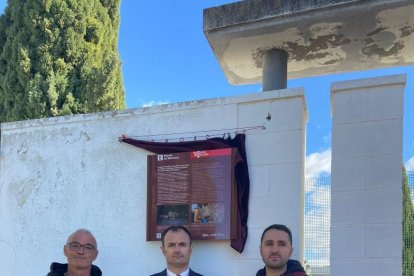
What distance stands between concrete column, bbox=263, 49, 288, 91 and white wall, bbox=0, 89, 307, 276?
575mm

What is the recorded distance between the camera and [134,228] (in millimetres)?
4527

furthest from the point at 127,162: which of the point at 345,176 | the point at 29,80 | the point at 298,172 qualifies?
the point at 29,80

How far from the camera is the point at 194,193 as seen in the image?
4281 mm

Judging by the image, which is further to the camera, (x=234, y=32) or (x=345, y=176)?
(x=234, y=32)

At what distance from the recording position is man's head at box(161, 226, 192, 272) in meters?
3.58

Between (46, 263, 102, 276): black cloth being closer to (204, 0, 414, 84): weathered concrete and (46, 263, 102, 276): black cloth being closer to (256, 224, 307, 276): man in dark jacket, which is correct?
(256, 224, 307, 276): man in dark jacket

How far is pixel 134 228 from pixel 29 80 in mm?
6243

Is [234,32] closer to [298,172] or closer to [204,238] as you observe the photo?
[298,172]

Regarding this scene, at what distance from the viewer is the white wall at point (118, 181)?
13.4 ft

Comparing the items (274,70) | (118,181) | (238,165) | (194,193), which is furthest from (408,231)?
(118,181)

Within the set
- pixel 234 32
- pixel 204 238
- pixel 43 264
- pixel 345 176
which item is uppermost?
pixel 234 32

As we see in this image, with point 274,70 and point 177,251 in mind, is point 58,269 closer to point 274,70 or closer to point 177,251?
point 177,251

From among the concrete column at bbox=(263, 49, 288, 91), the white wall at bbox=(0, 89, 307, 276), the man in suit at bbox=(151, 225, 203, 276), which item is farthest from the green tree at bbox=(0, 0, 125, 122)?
the man in suit at bbox=(151, 225, 203, 276)

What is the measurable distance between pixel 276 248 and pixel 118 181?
74.6 inches
